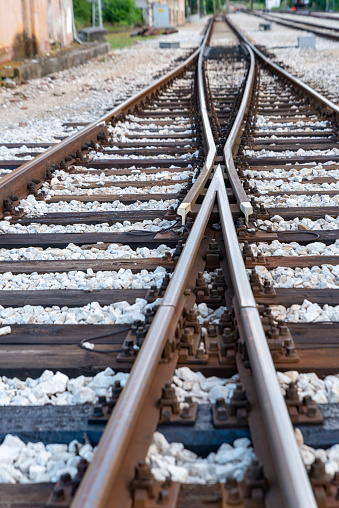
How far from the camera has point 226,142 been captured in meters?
5.97

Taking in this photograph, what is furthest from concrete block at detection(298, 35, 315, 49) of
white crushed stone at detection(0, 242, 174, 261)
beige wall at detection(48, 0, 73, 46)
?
white crushed stone at detection(0, 242, 174, 261)

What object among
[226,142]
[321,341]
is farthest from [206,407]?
[226,142]

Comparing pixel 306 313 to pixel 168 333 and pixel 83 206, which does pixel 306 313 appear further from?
pixel 83 206

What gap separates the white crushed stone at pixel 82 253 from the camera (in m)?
3.72

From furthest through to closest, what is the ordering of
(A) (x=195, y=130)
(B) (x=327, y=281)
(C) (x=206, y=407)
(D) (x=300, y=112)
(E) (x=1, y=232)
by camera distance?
1. (D) (x=300, y=112)
2. (A) (x=195, y=130)
3. (E) (x=1, y=232)
4. (B) (x=327, y=281)
5. (C) (x=206, y=407)

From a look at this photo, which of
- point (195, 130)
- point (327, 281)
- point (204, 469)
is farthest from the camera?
point (195, 130)

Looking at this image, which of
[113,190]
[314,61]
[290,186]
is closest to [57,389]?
[113,190]

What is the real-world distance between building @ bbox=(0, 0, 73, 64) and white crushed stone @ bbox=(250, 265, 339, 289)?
12615 mm

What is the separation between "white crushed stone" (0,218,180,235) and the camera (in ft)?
13.7

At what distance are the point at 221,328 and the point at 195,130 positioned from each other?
5043mm

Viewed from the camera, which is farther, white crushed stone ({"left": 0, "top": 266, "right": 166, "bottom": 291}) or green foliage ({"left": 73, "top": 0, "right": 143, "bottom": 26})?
green foliage ({"left": 73, "top": 0, "right": 143, "bottom": 26})

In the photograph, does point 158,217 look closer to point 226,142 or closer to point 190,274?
point 190,274

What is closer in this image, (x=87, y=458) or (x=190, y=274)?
(x=87, y=458)

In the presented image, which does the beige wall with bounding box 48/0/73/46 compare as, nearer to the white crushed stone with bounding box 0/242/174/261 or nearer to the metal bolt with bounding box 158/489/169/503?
the white crushed stone with bounding box 0/242/174/261
